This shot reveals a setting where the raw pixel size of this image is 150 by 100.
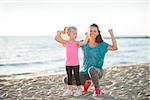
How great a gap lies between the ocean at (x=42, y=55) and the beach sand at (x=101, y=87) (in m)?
0.11

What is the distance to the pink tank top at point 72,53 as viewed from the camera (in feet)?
7.02

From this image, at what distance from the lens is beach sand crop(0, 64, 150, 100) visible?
2195mm

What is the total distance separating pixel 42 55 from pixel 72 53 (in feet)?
1.85

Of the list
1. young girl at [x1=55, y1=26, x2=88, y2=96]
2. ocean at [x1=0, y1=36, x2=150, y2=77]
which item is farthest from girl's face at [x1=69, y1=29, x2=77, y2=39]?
ocean at [x1=0, y1=36, x2=150, y2=77]

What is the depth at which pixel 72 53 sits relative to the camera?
84.5 inches

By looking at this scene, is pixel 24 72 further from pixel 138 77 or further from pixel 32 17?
pixel 138 77

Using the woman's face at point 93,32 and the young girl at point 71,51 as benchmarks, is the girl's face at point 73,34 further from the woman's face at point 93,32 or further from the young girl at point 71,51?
the woman's face at point 93,32

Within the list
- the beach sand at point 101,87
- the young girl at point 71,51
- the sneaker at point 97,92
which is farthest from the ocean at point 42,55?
the sneaker at point 97,92

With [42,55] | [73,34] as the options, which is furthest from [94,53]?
[42,55]

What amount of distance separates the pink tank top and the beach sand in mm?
212

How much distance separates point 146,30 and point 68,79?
0.65m

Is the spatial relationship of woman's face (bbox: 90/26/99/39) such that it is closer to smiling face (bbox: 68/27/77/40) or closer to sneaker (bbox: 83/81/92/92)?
smiling face (bbox: 68/27/77/40)

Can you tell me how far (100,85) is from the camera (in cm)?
234

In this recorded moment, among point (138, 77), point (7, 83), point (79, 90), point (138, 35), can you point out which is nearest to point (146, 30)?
point (138, 35)
